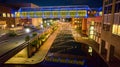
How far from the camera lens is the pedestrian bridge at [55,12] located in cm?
7106

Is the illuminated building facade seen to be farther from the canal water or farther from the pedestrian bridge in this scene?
the canal water

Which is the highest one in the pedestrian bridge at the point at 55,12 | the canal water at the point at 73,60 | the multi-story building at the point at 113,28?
the pedestrian bridge at the point at 55,12

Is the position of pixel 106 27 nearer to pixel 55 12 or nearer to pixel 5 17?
pixel 55 12

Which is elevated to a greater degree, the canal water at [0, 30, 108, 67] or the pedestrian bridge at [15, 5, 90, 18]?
the pedestrian bridge at [15, 5, 90, 18]

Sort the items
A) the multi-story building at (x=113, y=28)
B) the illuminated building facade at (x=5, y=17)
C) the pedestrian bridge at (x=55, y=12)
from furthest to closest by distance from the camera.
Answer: the pedestrian bridge at (x=55, y=12) → the illuminated building facade at (x=5, y=17) → the multi-story building at (x=113, y=28)

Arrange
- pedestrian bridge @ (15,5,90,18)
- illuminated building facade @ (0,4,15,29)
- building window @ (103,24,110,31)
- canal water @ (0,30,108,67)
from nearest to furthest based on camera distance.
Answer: canal water @ (0,30,108,67) → building window @ (103,24,110,31) → illuminated building facade @ (0,4,15,29) → pedestrian bridge @ (15,5,90,18)

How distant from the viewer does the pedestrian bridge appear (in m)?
71.1

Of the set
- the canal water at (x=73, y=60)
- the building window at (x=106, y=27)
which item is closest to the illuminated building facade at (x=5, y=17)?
the canal water at (x=73, y=60)

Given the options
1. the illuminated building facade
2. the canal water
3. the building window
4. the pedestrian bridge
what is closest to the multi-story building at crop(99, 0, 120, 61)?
the building window

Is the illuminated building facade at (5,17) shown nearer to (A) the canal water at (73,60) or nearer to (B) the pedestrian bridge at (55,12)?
(B) the pedestrian bridge at (55,12)

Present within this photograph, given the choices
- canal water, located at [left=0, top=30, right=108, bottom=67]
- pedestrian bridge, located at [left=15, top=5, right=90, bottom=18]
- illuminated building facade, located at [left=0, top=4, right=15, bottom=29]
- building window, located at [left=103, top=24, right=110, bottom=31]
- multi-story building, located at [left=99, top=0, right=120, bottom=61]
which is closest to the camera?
multi-story building, located at [left=99, top=0, right=120, bottom=61]

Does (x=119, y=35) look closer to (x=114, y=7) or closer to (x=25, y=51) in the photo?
(x=114, y=7)

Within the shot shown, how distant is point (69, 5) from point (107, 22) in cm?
4378

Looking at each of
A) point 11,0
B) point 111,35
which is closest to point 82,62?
point 111,35
